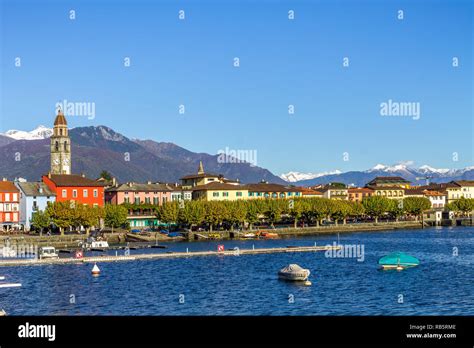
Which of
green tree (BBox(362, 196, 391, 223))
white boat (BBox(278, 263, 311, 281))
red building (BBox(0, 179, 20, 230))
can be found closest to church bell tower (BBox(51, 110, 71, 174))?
red building (BBox(0, 179, 20, 230))

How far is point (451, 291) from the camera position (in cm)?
5206

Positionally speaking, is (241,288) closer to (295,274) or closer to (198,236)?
(295,274)

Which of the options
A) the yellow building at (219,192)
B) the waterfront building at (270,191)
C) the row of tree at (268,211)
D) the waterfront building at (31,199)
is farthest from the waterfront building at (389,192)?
the waterfront building at (31,199)

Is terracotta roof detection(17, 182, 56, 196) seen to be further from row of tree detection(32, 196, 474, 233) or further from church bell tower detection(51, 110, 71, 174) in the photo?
church bell tower detection(51, 110, 71, 174)

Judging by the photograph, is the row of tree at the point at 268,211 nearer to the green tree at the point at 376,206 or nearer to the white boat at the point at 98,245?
the green tree at the point at 376,206

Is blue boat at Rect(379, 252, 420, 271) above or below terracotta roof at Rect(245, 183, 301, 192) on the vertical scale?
below

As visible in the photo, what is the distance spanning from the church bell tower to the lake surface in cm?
7932

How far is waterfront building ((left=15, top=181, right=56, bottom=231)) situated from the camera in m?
118

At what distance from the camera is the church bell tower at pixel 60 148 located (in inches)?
5945

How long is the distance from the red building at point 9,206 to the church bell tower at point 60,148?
3188 centimetres
